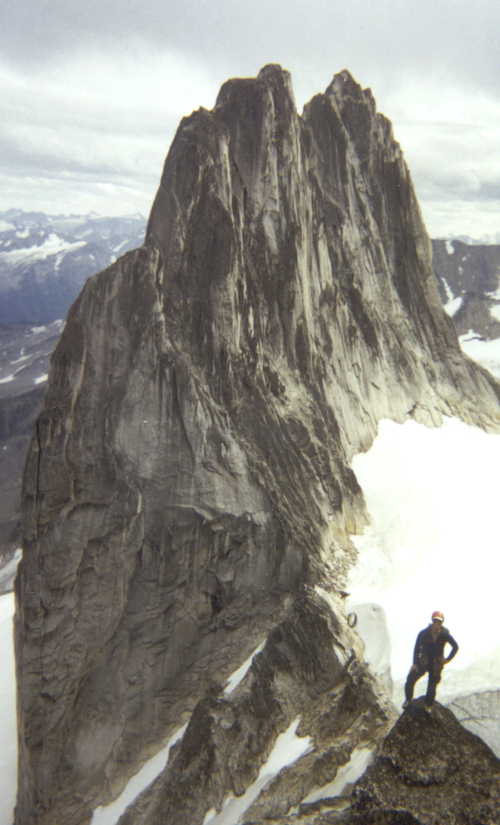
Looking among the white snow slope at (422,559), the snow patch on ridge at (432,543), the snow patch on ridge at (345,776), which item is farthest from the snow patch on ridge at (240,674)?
the snow patch on ridge at (345,776)

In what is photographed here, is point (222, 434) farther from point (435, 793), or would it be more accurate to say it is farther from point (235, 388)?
point (435, 793)

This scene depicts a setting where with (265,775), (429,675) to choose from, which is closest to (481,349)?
(265,775)

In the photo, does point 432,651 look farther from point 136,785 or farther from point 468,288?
point 468,288

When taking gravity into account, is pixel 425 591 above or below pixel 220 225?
below

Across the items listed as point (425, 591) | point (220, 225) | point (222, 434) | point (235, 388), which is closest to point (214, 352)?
point (235, 388)

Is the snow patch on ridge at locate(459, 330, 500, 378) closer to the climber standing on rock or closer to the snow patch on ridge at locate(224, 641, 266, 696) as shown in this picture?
the snow patch on ridge at locate(224, 641, 266, 696)

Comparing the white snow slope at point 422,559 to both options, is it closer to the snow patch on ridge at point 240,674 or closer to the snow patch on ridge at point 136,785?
the snow patch on ridge at point 136,785

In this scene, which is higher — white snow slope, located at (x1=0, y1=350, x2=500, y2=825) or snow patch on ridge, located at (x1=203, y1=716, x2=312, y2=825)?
white snow slope, located at (x1=0, y1=350, x2=500, y2=825)

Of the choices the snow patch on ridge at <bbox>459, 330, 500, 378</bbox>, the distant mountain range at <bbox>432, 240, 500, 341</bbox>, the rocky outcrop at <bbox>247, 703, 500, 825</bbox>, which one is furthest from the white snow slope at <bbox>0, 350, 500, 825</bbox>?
the distant mountain range at <bbox>432, 240, 500, 341</bbox>
